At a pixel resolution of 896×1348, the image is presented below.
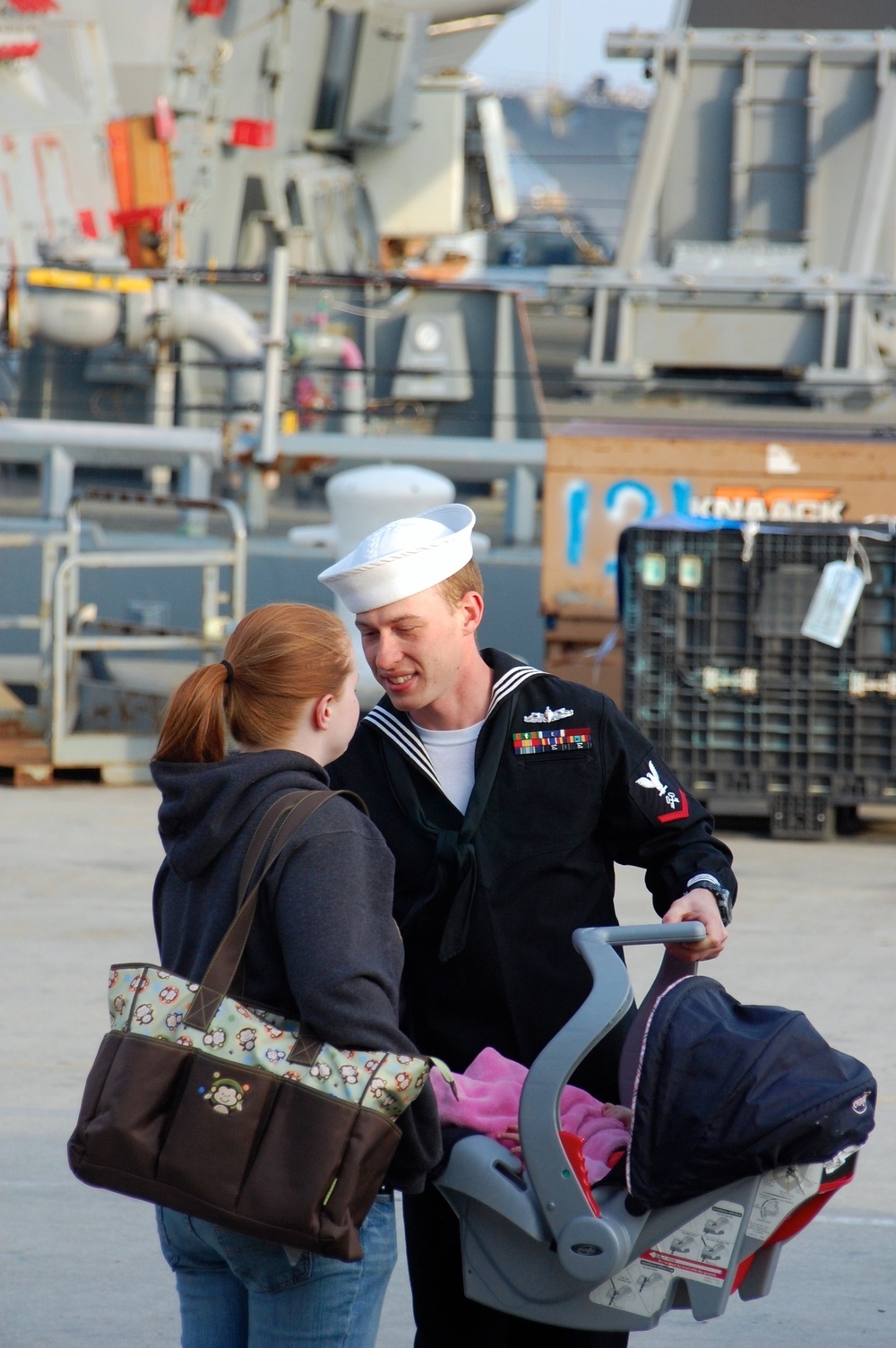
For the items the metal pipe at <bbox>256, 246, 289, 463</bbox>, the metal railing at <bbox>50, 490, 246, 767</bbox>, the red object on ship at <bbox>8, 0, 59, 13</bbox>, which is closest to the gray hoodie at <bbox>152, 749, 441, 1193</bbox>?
the metal railing at <bbox>50, 490, 246, 767</bbox>

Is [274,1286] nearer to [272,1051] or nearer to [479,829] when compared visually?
[272,1051]

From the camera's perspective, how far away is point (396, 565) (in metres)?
2.46

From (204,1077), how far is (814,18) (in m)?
13.7

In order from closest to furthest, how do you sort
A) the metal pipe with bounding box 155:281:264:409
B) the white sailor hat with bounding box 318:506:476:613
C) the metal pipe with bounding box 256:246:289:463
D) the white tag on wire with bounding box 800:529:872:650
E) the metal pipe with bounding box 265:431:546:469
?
the white sailor hat with bounding box 318:506:476:613 < the white tag on wire with bounding box 800:529:872:650 < the metal pipe with bounding box 265:431:546:469 < the metal pipe with bounding box 256:246:289:463 < the metal pipe with bounding box 155:281:264:409

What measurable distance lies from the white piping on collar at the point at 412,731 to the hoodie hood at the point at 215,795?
44 cm

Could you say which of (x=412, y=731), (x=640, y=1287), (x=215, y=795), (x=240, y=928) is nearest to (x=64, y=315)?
(x=412, y=731)

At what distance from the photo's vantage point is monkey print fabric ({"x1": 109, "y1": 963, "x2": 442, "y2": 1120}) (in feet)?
6.65

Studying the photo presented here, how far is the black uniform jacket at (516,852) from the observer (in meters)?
2.56

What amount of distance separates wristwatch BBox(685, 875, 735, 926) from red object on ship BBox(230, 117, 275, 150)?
17870 mm

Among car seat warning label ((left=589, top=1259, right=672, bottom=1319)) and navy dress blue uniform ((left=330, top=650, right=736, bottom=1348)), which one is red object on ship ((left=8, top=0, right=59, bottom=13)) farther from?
car seat warning label ((left=589, top=1259, right=672, bottom=1319))

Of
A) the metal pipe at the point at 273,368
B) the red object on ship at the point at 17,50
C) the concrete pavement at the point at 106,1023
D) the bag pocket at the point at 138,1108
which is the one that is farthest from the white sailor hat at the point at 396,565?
the red object on ship at the point at 17,50

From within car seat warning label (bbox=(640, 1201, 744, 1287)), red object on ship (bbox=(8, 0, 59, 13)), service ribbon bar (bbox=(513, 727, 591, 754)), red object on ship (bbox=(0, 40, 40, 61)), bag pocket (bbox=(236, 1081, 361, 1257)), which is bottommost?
car seat warning label (bbox=(640, 1201, 744, 1287))

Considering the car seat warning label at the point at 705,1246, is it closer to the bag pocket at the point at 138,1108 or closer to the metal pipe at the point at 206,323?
the bag pocket at the point at 138,1108

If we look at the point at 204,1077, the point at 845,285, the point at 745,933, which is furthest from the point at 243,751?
the point at 845,285
